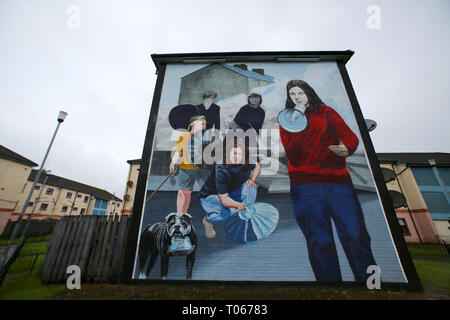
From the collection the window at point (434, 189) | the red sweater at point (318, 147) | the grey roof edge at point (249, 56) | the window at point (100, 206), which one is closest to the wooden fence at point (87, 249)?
the red sweater at point (318, 147)

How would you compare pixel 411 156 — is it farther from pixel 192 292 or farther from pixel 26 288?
pixel 26 288

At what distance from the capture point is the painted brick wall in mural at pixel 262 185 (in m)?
6.15

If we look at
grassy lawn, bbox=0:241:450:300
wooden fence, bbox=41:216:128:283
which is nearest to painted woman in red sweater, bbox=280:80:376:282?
grassy lawn, bbox=0:241:450:300

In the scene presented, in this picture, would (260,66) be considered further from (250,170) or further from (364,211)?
(364,211)

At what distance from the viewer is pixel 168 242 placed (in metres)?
6.57

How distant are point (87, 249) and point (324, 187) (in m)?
9.89

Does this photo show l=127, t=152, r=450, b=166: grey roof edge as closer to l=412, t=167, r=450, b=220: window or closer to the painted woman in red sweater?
l=412, t=167, r=450, b=220: window

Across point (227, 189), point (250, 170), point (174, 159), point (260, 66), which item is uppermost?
point (260, 66)

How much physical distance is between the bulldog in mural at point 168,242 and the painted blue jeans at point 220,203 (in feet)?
2.68

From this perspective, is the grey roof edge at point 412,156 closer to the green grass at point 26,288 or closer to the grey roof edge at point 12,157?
the green grass at point 26,288

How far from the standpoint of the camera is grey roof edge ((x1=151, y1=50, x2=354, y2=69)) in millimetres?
9414

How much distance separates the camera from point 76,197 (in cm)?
3306
